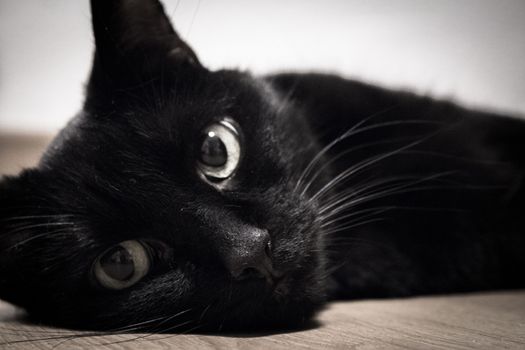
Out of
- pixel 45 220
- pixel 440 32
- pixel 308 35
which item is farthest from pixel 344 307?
pixel 440 32

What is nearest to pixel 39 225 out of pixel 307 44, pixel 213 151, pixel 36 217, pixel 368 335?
pixel 36 217

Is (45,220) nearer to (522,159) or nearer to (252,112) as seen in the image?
(252,112)

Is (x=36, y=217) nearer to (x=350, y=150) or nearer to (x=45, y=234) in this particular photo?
(x=45, y=234)

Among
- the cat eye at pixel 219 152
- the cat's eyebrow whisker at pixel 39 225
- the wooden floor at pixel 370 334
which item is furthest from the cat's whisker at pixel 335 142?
the cat's eyebrow whisker at pixel 39 225

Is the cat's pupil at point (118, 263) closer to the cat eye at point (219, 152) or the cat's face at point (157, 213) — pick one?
the cat's face at point (157, 213)

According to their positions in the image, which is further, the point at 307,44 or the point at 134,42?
the point at 307,44

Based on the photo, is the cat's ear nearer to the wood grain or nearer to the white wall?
the white wall
